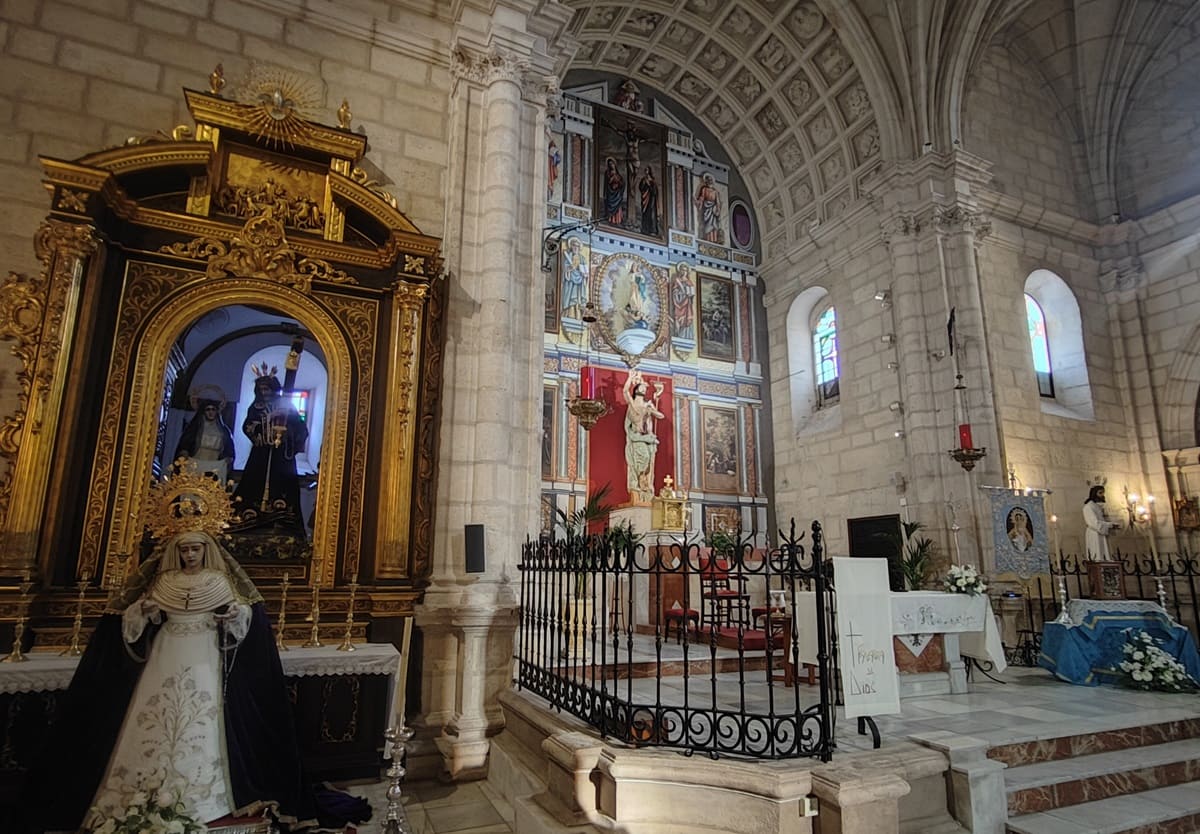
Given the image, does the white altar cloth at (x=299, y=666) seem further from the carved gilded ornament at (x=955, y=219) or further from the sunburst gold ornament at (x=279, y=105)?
the carved gilded ornament at (x=955, y=219)

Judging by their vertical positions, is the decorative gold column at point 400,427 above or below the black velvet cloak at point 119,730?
above

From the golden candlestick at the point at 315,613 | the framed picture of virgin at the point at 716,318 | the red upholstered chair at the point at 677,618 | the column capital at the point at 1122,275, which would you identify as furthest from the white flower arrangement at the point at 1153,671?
the framed picture of virgin at the point at 716,318

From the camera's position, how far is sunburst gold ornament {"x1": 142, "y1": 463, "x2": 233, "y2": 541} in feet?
15.5

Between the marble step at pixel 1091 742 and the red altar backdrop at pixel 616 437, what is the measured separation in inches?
332

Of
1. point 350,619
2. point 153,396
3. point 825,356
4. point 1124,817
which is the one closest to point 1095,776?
point 1124,817

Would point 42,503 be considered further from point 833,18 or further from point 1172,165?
point 1172,165

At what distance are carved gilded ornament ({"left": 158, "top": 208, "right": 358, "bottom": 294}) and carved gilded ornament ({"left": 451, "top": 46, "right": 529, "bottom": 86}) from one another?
8.07ft

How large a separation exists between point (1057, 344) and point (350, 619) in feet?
42.9

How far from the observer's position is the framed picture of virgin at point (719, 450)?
44.9 feet

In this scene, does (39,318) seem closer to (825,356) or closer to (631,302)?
(631,302)

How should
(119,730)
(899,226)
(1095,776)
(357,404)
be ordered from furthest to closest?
1. (899,226)
2. (357,404)
3. (1095,776)
4. (119,730)

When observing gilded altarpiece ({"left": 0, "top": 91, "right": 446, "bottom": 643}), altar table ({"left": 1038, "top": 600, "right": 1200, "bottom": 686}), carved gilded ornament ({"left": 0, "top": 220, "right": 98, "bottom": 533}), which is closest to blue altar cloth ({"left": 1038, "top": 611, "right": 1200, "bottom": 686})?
altar table ({"left": 1038, "top": 600, "right": 1200, "bottom": 686})

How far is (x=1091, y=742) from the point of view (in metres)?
4.50

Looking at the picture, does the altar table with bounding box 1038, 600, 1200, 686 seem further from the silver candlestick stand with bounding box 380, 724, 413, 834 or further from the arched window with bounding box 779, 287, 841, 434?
the silver candlestick stand with bounding box 380, 724, 413, 834
